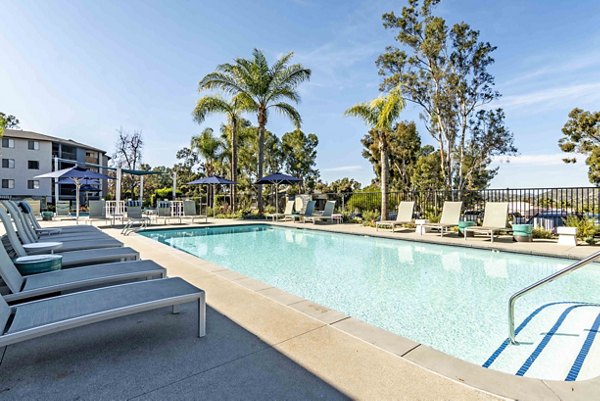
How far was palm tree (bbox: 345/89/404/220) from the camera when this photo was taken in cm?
1196

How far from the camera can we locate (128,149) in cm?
3638

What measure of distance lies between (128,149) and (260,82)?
90.9 ft

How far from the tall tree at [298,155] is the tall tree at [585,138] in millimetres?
Answer: 21022

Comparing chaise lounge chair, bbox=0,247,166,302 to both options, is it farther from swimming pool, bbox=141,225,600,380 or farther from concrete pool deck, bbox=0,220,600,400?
swimming pool, bbox=141,225,600,380

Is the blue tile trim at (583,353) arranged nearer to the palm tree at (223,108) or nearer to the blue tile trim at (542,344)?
the blue tile trim at (542,344)

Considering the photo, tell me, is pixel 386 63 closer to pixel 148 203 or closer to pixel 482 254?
pixel 482 254

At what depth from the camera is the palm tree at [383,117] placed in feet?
39.3

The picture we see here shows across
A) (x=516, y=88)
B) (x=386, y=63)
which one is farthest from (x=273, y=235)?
(x=516, y=88)

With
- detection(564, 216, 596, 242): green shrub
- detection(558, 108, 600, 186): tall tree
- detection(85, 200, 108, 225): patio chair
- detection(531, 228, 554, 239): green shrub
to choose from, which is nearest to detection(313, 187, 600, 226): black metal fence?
detection(564, 216, 596, 242): green shrub

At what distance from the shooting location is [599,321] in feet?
11.1

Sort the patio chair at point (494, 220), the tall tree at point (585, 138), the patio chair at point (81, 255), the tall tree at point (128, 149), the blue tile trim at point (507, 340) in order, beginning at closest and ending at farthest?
the blue tile trim at point (507, 340), the patio chair at point (81, 255), the patio chair at point (494, 220), the tall tree at point (585, 138), the tall tree at point (128, 149)

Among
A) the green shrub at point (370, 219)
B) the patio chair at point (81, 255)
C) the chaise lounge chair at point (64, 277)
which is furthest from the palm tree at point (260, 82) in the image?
the chaise lounge chair at point (64, 277)

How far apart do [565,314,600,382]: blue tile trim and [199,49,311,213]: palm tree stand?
1421 centimetres

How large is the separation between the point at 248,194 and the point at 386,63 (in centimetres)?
1253
